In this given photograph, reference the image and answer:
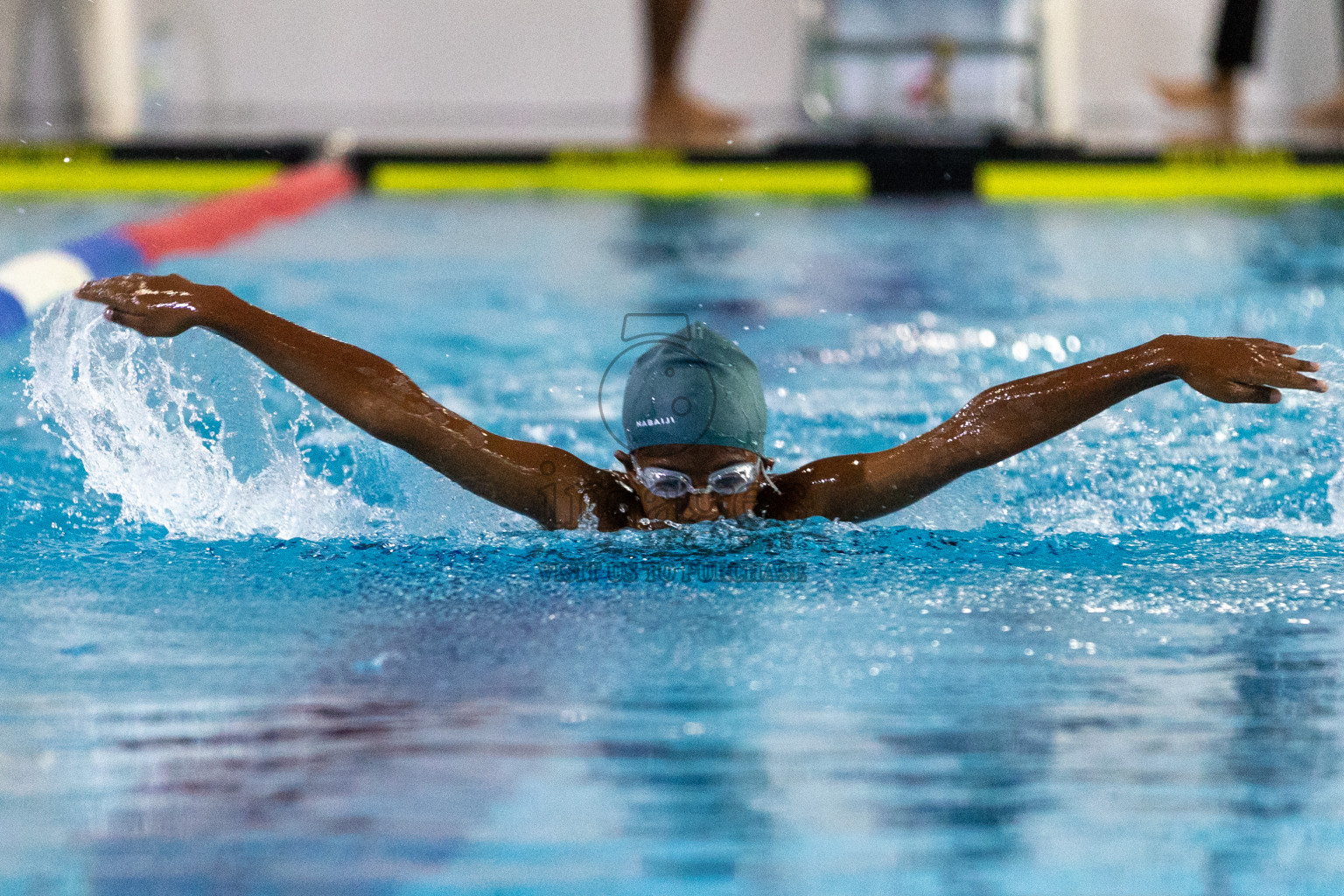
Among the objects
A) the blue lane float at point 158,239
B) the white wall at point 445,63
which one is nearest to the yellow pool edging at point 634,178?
the blue lane float at point 158,239

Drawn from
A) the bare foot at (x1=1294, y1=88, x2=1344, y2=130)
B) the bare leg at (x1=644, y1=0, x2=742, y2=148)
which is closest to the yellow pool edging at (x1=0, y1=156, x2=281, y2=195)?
the bare leg at (x1=644, y1=0, x2=742, y2=148)

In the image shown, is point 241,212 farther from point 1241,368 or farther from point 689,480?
point 1241,368

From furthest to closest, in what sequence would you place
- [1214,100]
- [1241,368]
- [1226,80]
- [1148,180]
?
[1214,100], [1226,80], [1148,180], [1241,368]

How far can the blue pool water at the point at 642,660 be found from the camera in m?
1.45

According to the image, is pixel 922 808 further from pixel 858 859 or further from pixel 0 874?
pixel 0 874

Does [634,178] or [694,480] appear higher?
[634,178]

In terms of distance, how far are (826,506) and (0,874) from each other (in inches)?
52.9

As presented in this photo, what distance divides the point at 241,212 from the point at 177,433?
11.2ft

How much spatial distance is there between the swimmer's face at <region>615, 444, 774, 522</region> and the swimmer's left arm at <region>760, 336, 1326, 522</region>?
0.31 feet

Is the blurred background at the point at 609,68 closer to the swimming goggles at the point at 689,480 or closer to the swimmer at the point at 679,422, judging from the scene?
the swimmer at the point at 679,422

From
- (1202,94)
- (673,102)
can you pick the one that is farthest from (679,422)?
(1202,94)

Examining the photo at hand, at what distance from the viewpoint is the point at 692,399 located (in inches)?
86.0

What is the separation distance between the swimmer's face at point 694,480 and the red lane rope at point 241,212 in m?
3.01

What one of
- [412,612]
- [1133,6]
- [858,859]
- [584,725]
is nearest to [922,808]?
[858,859]
